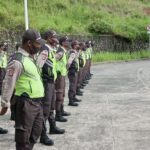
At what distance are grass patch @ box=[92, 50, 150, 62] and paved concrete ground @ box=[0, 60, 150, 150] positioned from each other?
19281 mm

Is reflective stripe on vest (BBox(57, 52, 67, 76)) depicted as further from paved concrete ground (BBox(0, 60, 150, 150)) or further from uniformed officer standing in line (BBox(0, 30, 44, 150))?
uniformed officer standing in line (BBox(0, 30, 44, 150))

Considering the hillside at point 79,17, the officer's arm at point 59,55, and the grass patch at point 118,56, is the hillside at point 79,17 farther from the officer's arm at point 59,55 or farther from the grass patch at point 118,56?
the officer's arm at point 59,55

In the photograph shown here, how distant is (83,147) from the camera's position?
27.3 feet

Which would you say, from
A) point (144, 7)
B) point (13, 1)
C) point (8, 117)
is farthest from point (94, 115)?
point (144, 7)

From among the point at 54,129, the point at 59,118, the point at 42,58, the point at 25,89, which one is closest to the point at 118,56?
the point at 59,118

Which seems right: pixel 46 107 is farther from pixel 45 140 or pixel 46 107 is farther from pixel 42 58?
pixel 42 58

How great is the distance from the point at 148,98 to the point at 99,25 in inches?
1056

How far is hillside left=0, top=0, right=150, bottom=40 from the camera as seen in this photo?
3759cm

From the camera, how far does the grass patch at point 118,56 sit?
1423 inches

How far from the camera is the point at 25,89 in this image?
6199mm

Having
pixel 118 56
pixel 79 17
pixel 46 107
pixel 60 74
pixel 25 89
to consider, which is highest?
pixel 25 89

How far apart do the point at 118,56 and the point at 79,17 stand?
7.26 m

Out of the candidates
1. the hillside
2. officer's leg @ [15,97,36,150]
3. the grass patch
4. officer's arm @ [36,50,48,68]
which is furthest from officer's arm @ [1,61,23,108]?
the grass patch

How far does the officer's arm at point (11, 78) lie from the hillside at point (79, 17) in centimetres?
2706
